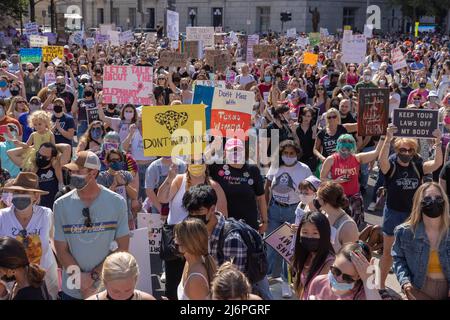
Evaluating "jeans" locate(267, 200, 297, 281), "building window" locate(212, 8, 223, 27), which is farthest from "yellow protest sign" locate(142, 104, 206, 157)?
"building window" locate(212, 8, 223, 27)

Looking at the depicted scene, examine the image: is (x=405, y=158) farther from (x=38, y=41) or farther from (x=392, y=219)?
(x=38, y=41)

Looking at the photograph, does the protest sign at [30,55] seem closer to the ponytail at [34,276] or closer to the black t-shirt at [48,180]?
the black t-shirt at [48,180]

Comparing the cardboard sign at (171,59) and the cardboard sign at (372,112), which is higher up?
the cardboard sign at (171,59)

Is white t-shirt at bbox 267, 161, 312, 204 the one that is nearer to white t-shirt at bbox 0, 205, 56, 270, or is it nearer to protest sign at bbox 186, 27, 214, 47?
white t-shirt at bbox 0, 205, 56, 270

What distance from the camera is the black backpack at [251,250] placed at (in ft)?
13.9

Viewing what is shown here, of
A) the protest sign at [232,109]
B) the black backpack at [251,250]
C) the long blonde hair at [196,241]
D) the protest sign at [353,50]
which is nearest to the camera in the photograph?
the long blonde hair at [196,241]

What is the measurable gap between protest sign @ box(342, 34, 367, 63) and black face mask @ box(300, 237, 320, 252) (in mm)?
13194

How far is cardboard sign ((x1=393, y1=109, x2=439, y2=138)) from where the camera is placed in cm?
671

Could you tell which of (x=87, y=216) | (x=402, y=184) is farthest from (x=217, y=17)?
(x=87, y=216)

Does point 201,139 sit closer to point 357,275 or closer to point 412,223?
point 412,223

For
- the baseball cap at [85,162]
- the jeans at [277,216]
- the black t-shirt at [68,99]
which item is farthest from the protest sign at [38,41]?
the baseball cap at [85,162]

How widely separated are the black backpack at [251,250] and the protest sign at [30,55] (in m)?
15.0

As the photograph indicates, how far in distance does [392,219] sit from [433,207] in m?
1.84
